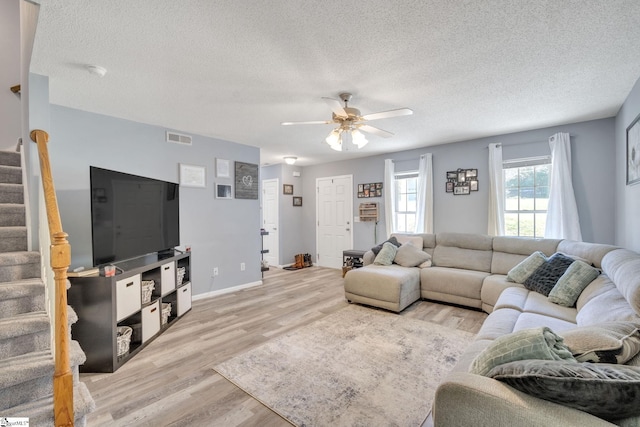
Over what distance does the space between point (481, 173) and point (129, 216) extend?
491 centimetres

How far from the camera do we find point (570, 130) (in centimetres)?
379

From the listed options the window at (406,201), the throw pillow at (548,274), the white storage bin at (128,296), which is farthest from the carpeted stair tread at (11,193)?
the window at (406,201)

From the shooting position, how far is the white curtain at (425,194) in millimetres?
4973

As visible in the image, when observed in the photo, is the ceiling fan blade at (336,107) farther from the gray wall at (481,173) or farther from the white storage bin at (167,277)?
the gray wall at (481,173)

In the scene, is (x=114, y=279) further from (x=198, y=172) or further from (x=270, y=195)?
(x=270, y=195)

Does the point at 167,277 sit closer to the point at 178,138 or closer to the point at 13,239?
the point at 13,239

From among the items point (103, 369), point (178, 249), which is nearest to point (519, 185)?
point (178, 249)

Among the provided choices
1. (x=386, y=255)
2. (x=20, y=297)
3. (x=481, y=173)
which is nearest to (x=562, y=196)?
(x=481, y=173)

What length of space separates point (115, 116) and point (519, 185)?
565 cm

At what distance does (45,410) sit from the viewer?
1.40 metres

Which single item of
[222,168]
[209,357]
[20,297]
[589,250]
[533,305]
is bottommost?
[209,357]

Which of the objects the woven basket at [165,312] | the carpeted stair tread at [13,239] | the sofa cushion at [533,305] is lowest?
the woven basket at [165,312]

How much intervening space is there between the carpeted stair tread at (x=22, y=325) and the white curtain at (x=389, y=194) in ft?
16.0

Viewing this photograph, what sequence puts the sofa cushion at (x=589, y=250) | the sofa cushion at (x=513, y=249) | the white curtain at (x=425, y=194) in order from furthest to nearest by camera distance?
1. the white curtain at (x=425, y=194)
2. the sofa cushion at (x=513, y=249)
3. the sofa cushion at (x=589, y=250)
